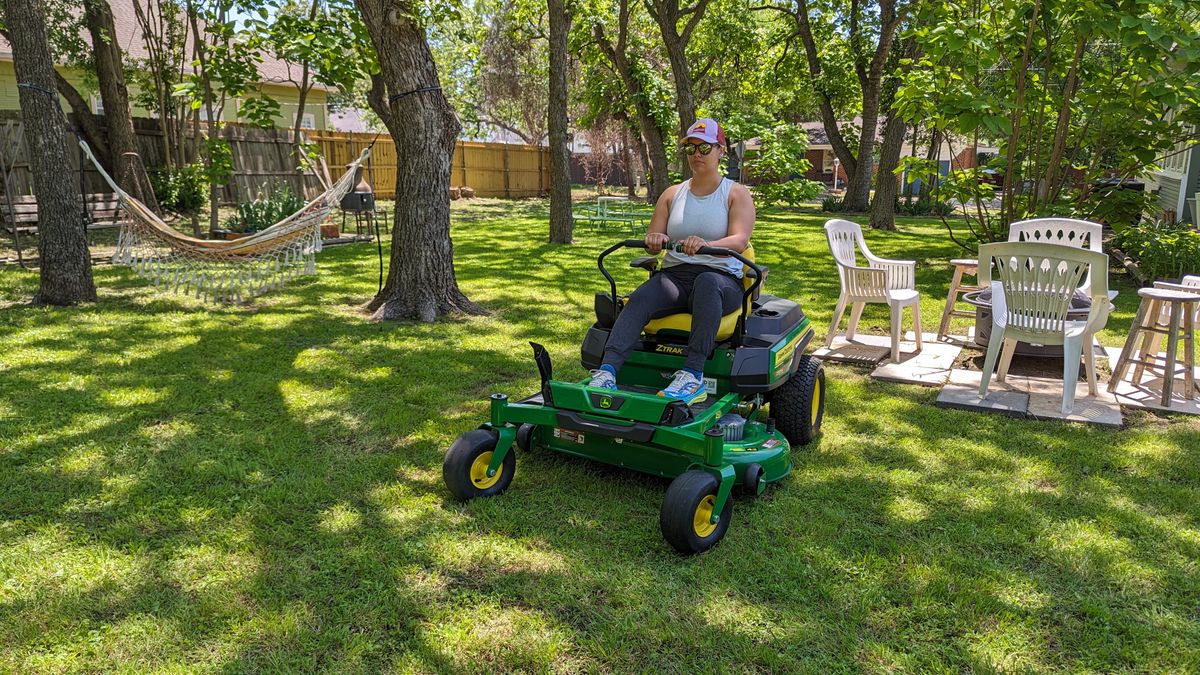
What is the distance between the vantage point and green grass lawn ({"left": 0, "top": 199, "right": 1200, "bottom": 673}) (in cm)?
233

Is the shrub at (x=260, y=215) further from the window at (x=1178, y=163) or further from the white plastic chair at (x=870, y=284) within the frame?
the window at (x=1178, y=163)

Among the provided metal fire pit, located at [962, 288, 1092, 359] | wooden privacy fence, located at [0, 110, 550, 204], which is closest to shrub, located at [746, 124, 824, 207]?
wooden privacy fence, located at [0, 110, 550, 204]

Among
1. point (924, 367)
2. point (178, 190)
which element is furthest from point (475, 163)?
point (924, 367)

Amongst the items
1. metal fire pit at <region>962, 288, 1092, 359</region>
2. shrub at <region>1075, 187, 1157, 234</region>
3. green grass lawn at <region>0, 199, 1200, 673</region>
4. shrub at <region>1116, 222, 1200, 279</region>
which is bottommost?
green grass lawn at <region>0, 199, 1200, 673</region>

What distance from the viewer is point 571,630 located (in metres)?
2.40

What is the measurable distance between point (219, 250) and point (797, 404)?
4.87m

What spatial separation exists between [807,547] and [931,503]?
29.5 inches

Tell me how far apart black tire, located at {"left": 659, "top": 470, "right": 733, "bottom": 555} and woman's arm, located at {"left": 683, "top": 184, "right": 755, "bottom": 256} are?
120cm

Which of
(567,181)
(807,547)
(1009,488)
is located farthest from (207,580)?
(567,181)

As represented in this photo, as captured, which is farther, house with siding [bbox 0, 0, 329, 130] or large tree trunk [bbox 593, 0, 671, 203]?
house with siding [bbox 0, 0, 329, 130]

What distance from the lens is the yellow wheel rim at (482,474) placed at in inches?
127

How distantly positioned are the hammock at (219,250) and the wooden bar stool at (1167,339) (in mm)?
5631

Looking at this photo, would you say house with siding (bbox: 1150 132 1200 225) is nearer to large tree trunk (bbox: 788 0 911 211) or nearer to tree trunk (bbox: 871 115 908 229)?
tree trunk (bbox: 871 115 908 229)

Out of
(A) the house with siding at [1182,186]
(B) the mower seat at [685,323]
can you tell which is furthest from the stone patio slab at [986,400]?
(A) the house with siding at [1182,186]
